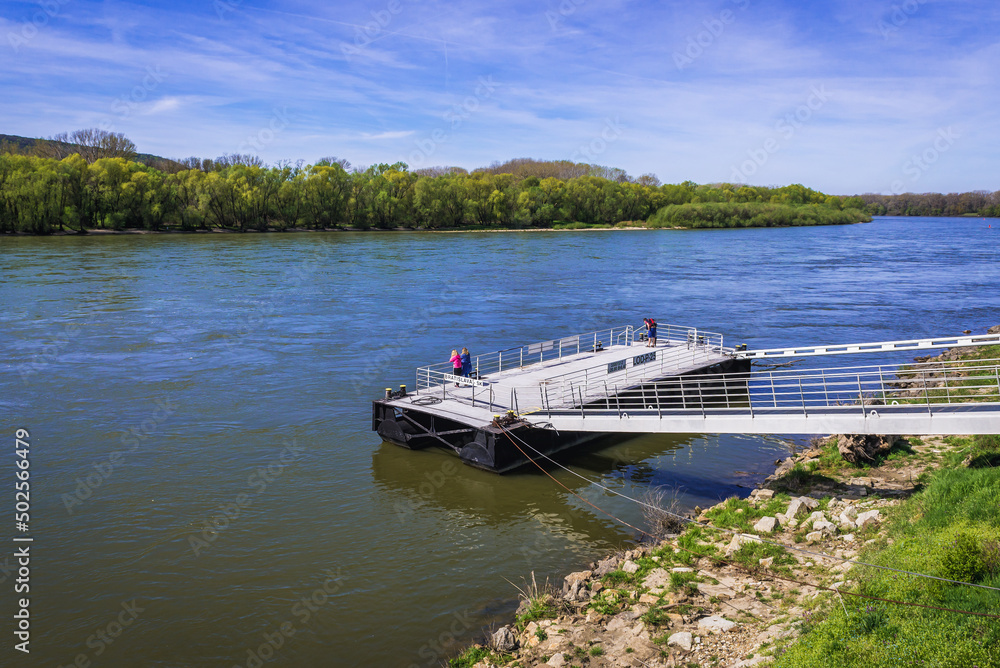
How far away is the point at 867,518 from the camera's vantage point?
13.5 m

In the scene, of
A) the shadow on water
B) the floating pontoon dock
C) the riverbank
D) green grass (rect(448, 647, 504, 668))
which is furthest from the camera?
the floating pontoon dock

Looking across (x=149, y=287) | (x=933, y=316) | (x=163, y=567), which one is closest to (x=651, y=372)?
(x=163, y=567)

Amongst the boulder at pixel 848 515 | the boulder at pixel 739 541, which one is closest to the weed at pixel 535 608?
the boulder at pixel 739 541

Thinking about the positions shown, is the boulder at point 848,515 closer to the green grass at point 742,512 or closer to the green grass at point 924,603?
the green grass at point 742,512

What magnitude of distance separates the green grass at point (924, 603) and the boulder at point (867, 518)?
1108 mm

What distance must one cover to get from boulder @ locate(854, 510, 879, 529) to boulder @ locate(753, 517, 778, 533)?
1464 mm

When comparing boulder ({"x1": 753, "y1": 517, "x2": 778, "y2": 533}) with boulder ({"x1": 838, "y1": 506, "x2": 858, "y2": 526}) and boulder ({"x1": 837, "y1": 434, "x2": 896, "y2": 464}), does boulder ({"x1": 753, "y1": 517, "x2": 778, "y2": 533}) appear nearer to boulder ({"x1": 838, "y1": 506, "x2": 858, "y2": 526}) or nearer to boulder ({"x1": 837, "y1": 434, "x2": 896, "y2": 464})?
boulder ({"x1": 838, "y1": 506, "x2": 858, "y2": 526})

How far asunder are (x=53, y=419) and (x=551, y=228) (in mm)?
131226

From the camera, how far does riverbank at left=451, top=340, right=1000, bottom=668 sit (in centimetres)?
923

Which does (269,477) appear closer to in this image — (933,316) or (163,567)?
(163,567)

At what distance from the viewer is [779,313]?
4862cm

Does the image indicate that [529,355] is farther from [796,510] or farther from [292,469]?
[796,510]

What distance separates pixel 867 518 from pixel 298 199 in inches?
4835

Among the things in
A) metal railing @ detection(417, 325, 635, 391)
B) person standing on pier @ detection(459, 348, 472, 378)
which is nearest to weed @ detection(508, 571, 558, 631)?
person standing on pier @ detection(459, 348, 472, 378)
